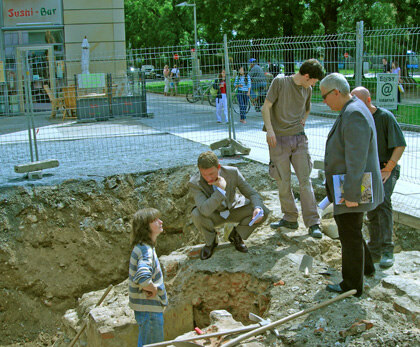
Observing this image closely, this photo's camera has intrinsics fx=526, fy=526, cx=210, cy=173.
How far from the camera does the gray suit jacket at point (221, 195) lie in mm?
5602

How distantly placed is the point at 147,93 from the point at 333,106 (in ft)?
33.5

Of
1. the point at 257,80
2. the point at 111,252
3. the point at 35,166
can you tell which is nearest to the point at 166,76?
the point at 257,80

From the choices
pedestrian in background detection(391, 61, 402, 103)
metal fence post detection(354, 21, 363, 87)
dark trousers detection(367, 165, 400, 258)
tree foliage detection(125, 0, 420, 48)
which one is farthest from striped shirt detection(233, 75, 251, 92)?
tree foliage detection(125, 0, 420, 48)

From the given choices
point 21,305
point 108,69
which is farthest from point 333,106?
point 108,69

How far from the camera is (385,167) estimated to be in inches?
213

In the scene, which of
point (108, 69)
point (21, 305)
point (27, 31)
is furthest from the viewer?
point (27, 31)

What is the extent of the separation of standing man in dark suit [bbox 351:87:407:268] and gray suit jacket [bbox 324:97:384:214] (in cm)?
93

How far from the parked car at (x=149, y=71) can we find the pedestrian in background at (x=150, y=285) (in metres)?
8.10

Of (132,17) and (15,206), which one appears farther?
(132,17)

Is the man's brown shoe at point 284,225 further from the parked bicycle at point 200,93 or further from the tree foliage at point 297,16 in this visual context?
the tree foliage at point 297,16

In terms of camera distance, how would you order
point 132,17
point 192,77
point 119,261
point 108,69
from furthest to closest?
point 132,17 → point 108,69 → point 192,77 → point 119,261

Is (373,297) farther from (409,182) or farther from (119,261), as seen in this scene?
(119,261)

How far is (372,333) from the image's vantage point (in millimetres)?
4211

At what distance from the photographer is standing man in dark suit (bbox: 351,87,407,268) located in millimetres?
5301
